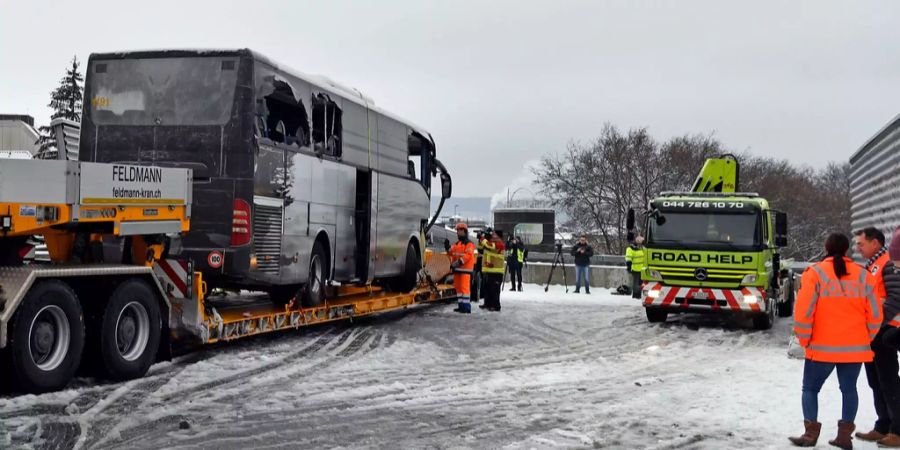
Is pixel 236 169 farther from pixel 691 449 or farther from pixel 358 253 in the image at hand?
pixel 691 449

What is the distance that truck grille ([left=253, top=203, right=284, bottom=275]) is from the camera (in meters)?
11.1

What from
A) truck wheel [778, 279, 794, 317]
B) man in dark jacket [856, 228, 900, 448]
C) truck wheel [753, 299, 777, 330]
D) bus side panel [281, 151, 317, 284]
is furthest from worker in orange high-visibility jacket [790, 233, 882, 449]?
truck wheel [778, 279, 794, 317]

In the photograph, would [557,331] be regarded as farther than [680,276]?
No

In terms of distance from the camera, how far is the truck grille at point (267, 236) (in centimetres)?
1109

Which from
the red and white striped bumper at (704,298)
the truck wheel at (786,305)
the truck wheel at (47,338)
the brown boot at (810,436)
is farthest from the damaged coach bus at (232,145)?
the truck wheel at (786,305)

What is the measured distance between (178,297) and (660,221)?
9611 mm

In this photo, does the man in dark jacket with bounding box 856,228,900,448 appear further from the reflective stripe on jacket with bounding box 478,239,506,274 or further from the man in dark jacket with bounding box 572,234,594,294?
the man in dark jacket with bounding box 572,234,594,294

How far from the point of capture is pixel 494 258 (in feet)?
59.2

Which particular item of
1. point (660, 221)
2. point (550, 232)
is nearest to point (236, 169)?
point (660, 221)

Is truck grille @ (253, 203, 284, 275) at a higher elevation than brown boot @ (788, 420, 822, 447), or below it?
higher

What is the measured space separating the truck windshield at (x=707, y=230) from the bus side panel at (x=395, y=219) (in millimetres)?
4577

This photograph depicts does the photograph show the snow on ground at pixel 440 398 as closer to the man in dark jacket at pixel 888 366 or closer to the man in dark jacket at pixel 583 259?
the man in dark jacket at pixel 888 366

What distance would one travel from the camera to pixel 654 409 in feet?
27.6

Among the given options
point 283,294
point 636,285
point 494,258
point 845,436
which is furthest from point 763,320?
point 845,436
